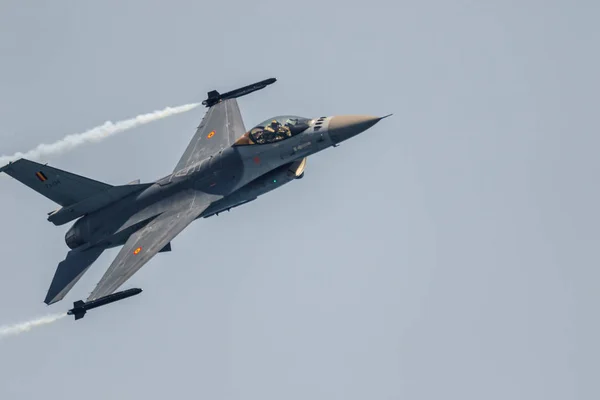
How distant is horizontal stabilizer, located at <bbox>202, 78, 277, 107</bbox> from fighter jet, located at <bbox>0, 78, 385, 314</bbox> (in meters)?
4.68

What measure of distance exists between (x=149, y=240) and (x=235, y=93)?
32.7 feet

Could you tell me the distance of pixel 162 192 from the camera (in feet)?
172

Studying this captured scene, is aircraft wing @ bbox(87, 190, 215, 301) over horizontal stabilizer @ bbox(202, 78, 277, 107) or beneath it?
beneath

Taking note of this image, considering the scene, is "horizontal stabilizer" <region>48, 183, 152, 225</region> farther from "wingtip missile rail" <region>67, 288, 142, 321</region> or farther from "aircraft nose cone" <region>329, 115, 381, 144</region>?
"aircraft nose cone" <region>329, 115, 381, 144</region>

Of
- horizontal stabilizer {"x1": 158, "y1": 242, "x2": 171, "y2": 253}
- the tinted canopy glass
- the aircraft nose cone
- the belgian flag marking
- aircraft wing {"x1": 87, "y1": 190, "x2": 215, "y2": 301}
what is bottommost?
horizontal stabilizer {"x1": 158, "y1": 242, "x2": 171, "y2": 253}

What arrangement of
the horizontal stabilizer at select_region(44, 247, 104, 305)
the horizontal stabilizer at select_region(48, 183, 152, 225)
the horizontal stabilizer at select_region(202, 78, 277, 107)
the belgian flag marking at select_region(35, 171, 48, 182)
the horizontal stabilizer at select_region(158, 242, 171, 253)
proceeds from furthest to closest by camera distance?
the horizontal stabilizer at select_region(202, 78, 277, 107), the horizontal stabilizer at select_region(48, 183, 152, 225), the belgian flag marking at select_region(35, 171, 48, 182), the horizontal stabilizer at select_region(44, 247, 104, 305), the horizontal stabilizer at select_region(158, 242, 171, 253)

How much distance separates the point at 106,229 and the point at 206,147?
21.4 feet

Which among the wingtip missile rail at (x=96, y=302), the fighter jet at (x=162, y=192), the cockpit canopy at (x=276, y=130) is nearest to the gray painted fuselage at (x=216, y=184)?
the fighter jet at (x=162, y=192)

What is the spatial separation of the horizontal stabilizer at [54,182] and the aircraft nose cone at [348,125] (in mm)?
10350

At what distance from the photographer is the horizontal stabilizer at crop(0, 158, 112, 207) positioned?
2057 inches

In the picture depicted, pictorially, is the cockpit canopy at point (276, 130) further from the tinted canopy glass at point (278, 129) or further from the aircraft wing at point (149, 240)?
the aircraft wing at point (149, 240)

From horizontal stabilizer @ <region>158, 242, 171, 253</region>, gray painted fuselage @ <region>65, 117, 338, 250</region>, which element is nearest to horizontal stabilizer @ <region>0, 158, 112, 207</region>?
gray painted fuselage @ <region>65, 117, 338, 250</region>

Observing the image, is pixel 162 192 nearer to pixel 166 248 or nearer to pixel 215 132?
pixel 166 248

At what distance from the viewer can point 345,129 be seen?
50.2 meters
